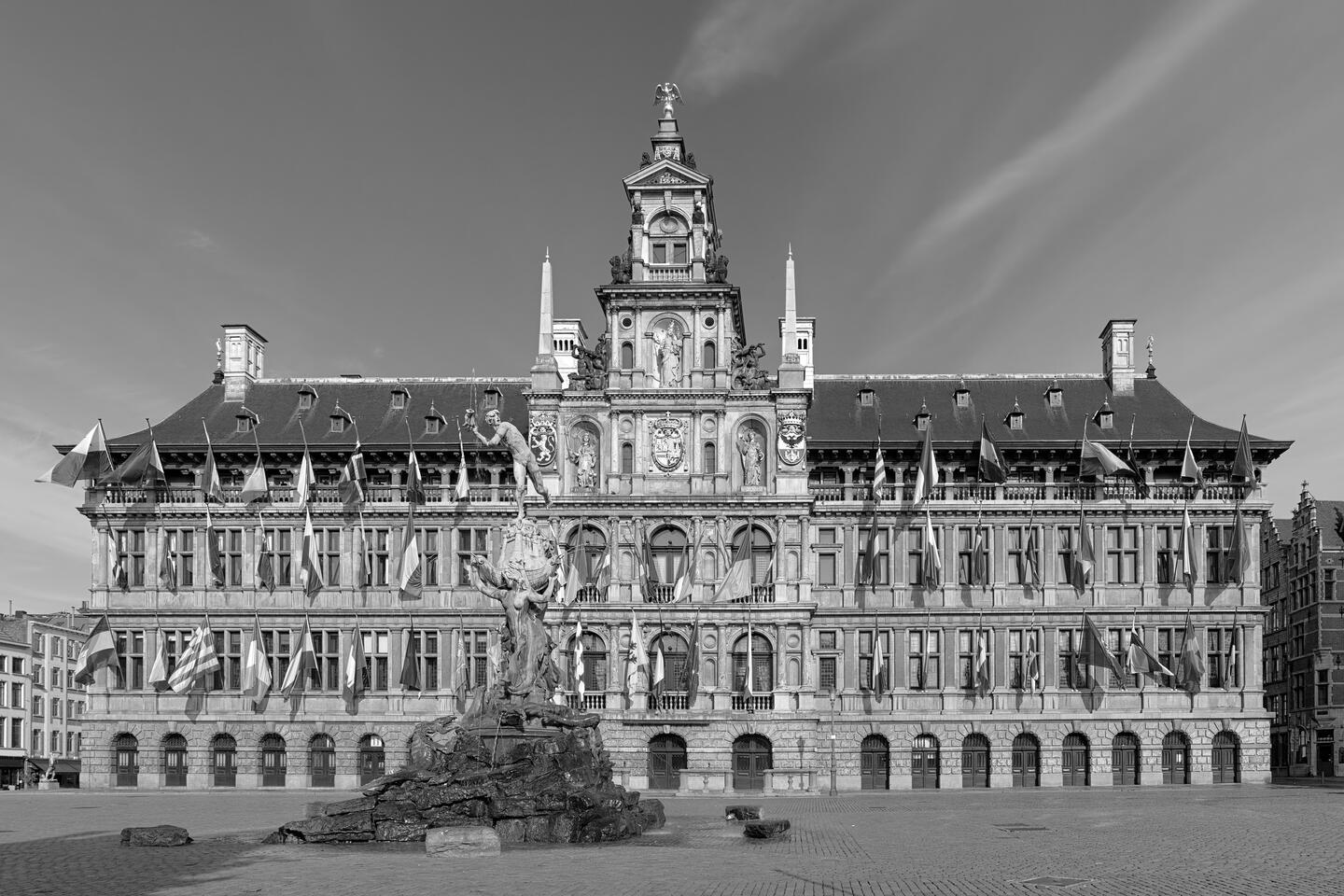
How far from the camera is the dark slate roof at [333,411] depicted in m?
71.1

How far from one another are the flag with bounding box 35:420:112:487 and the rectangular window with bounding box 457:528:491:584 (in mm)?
16175

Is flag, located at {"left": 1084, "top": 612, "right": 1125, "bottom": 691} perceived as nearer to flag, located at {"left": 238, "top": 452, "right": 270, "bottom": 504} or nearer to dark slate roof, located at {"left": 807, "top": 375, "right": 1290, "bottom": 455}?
dark slate roof, located at {"left": 807, "top": 375, "right": 1290, "bottom": 455}

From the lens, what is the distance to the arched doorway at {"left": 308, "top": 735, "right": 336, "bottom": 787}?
67.5 metres

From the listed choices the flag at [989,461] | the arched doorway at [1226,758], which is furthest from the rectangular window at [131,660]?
the arched doorway at [1226,758]

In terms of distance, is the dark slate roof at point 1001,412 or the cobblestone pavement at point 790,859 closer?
the cobblestone pavement at point 790,859

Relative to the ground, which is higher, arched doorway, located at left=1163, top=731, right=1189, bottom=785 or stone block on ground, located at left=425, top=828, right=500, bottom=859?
stone block on ground, located at left=425, top=828, right=500, bottom=859

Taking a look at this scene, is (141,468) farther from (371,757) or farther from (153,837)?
(153,837)

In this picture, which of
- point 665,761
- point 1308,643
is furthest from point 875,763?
point 1308,643

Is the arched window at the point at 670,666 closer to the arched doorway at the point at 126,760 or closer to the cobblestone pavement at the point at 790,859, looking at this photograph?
the cobblestone pavement at the point at 790,859

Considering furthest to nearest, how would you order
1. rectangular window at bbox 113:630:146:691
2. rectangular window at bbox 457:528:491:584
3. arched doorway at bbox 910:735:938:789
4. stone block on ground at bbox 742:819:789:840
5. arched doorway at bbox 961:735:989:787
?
rectangular window at bbox 113:630:146:691, rectangular window at bbox 457:528:491:584, arched doorway at bbox 961:735:989:787, arched doorway at bbox 910:735:938:789, stone block on ground at bbox 742:819:789:840

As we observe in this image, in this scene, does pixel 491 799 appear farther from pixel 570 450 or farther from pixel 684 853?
pixel 570 450

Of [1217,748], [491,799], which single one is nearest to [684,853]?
[491,799]

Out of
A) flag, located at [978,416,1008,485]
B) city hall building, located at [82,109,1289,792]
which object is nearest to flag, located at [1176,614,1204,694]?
city hall building, located at [82,109,1289,792]

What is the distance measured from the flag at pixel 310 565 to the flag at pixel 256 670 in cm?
137
